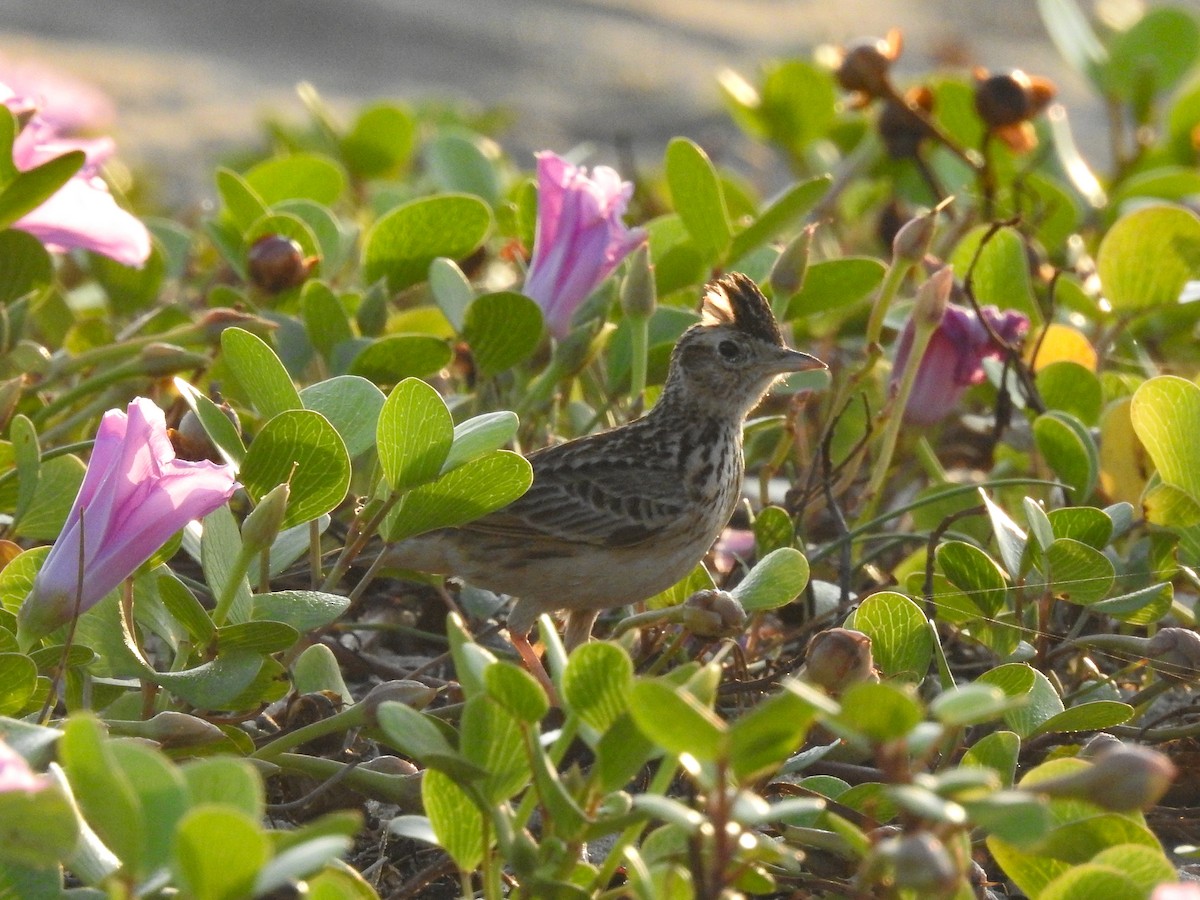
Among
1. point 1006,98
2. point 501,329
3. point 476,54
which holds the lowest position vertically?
point 476,54

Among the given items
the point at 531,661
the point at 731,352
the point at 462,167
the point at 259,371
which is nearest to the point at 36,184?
the point at 259,371

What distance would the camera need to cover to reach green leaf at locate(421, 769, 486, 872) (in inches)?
78.5

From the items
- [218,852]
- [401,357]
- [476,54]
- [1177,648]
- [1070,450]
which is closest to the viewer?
[218,852]

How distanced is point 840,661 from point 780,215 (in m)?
1.59

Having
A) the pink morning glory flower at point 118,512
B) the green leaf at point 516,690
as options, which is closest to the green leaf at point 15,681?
the pink morning glory flower at point 118,512

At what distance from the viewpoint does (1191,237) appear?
3545 millimetres

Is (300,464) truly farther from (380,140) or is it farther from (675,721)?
(380,140)

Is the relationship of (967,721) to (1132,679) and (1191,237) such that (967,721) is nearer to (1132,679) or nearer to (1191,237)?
(1132,679)

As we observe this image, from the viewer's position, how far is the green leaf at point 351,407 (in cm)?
257

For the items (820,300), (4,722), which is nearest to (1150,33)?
(820,300)

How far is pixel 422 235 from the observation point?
3545mm

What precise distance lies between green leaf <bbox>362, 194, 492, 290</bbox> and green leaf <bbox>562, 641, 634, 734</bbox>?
1762mm

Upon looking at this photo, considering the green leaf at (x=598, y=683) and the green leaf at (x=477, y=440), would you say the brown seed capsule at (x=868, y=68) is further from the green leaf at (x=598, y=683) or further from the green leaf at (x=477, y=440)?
the green leaf at (x=598, y=683)

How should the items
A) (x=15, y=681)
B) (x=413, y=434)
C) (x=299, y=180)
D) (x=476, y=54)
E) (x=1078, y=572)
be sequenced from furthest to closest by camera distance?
(x=476, y=54)
(x=299, y=180)
(x=1078, y=572)
(x=413, y=434)
(x=15, y=681)
